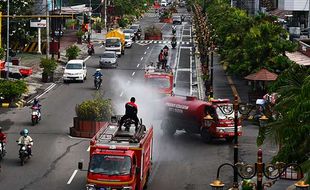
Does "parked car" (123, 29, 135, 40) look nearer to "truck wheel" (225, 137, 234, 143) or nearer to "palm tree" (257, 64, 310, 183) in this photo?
"truck wheel" (225, 137, 234, 143)

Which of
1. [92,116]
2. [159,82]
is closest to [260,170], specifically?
[92,116]

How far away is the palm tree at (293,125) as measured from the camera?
19.0 meters

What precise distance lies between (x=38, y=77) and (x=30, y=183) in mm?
33657

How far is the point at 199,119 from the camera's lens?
126 feet

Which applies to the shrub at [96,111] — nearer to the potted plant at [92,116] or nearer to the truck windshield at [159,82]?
the potted plant at [92,116]

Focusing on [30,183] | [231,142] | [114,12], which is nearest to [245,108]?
[30,183]

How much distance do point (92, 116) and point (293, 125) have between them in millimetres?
19718

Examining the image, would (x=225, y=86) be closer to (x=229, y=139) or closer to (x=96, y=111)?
(x=229, y=139)

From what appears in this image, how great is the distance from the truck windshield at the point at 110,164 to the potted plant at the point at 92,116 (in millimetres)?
11632

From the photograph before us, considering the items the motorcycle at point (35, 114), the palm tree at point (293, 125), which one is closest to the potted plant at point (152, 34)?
the motorcycle at point (35, 114)

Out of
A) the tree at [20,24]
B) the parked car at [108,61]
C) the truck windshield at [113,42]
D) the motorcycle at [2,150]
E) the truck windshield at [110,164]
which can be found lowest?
the motorcycle at [2,150]

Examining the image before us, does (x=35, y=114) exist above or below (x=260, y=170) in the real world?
below

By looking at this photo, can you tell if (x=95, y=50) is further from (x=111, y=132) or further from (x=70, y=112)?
(x=111, y=132)

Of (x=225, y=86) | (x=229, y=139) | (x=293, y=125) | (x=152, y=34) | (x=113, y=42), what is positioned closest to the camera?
(x=293, y=125)
